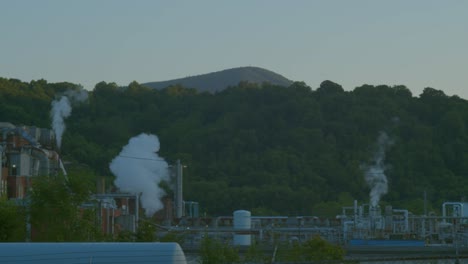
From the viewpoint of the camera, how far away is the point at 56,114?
105 m

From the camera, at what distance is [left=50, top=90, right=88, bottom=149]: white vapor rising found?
94.5 m

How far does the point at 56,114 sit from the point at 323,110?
38.1m

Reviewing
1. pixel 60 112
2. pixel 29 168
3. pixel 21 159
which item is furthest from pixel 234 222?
pixel 60 112

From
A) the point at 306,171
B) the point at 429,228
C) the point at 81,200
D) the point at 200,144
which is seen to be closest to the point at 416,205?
the point at 306,171

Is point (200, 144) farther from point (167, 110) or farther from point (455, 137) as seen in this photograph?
point (455, 137)

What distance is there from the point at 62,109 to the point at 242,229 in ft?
178

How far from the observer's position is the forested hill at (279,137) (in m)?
104

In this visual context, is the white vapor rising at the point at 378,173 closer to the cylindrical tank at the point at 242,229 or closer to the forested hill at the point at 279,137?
the forested hill at the point at 279,137

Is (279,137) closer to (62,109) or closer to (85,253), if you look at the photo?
(62,109)

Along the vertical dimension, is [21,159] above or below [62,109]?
below

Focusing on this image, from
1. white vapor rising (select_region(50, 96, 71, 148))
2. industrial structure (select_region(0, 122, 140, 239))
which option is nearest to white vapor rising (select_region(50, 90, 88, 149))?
white vapor rising (select_region(50, 96, 71, 148))

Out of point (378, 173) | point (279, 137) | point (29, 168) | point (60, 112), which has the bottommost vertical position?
point (29, 168)

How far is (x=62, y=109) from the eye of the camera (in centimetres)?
11038

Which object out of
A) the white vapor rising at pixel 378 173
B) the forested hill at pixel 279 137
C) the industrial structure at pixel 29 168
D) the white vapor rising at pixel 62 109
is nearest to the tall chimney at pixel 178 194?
the industrial structure at pixel 29 168
